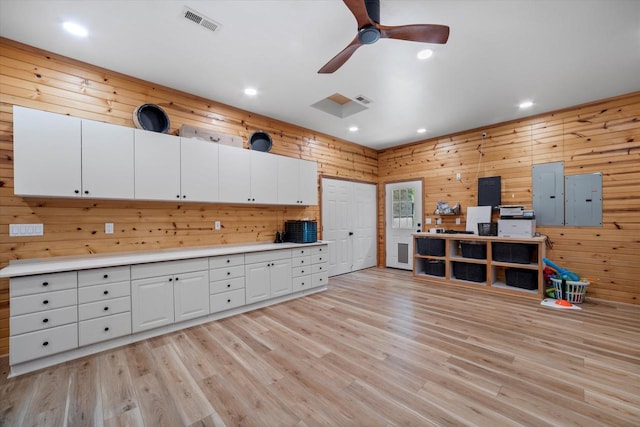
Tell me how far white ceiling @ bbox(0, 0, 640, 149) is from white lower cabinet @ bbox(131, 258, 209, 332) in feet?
7.26

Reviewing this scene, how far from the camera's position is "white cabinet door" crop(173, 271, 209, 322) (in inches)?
118

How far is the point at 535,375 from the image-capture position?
2131 millimetres

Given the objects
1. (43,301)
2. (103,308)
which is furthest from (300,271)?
(43,301)

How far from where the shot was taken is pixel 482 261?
180 inches

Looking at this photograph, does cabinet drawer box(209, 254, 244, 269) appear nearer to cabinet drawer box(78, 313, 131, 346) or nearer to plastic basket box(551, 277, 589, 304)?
cabinet drawer box(78, 313, 131, 346)

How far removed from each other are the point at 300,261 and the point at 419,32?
3246 mm

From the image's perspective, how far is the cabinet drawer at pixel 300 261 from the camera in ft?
13.6

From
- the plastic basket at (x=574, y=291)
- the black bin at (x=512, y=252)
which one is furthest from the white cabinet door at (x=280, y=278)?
the plastic basket at (x=574, y=291)

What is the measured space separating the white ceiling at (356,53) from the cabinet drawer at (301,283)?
2.65 meters

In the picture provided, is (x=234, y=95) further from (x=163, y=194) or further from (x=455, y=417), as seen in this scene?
(x=455, y=417)

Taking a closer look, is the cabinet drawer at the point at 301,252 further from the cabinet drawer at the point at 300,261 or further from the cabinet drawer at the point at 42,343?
the cabinet drawer at the point at 42,343

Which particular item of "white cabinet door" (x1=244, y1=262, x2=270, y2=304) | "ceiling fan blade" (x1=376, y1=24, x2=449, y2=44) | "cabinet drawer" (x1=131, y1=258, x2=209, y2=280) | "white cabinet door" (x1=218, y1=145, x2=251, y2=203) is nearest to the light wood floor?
"white cabinet door" (x1=244, y1=262, x2=270, y2=304)

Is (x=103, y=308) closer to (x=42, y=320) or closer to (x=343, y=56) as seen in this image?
(x=42, y=320)

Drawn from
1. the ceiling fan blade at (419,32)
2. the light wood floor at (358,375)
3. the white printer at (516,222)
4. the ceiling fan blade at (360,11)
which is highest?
the ceiling fan blade at (360,11)
